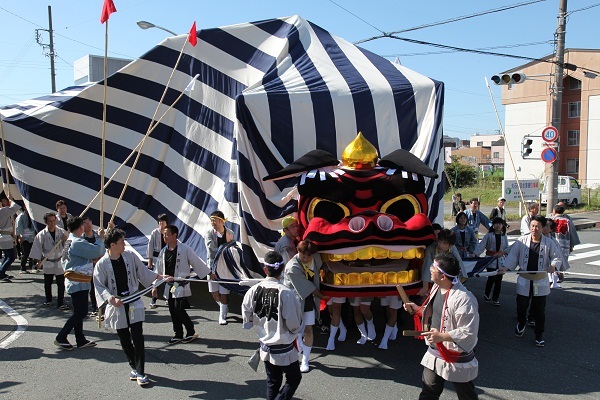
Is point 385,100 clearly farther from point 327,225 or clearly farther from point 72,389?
point 72,389

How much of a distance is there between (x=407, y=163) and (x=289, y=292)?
9.14ft

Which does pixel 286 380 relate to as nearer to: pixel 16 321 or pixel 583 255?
pixel 16 321

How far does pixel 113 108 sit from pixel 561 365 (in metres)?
7.75

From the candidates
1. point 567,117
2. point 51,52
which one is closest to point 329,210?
point 51,52

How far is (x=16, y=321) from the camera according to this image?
7.27 metres

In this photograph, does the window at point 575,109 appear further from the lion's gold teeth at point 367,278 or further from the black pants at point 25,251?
the black pants at point 25,251

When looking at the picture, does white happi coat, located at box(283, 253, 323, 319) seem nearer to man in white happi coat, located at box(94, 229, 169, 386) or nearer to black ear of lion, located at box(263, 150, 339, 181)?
black ear of lion, located at box(263, 150, 339, 181)

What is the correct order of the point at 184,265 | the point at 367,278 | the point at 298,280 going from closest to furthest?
the point at 298,280 → the point at 367,278 → the point at 184,265

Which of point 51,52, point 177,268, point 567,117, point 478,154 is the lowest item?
point 177,268

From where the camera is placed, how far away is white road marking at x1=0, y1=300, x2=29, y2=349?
641 centimetres

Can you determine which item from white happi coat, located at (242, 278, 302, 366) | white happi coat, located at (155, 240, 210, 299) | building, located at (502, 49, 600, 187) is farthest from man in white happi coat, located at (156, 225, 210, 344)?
building, located at (502, 49, 600, 187)

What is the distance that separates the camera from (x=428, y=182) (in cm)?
711

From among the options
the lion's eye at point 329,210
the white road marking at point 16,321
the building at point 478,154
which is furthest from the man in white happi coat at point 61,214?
the building at point 478,154

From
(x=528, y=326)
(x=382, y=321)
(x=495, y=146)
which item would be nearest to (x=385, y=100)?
(x=382, y=321)
